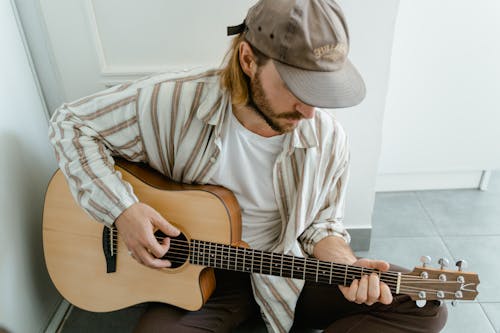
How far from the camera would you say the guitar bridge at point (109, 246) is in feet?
3.94

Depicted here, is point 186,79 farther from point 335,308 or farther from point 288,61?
point 335,308

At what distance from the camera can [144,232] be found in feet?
3.63

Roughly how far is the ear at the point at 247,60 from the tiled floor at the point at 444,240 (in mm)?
902

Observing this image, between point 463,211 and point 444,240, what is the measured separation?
0.24 meters

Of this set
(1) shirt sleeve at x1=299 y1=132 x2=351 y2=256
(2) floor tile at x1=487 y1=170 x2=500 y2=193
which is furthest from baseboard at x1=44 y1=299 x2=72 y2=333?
(2) floor tile at x1=487 y1=170 x2=500 y2=193

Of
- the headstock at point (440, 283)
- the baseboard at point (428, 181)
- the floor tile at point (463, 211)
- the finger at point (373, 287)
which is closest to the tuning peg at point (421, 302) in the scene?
the headstock at point (440, 283)

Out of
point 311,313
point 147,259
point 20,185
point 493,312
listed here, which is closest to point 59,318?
point 20,185

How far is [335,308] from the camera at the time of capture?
130 cm

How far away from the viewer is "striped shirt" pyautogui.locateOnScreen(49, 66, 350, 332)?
3.72 feet

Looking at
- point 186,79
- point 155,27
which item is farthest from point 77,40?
point 186,79

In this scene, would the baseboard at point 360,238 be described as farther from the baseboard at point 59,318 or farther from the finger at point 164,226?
the baseboard at point 59,318

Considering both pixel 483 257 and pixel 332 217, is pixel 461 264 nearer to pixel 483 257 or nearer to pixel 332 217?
pixel 332 217

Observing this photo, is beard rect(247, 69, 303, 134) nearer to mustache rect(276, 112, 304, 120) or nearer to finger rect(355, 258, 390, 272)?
mustache rect(276, 112, 304, 120)

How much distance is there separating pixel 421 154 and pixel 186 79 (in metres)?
1.25
